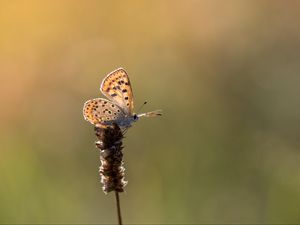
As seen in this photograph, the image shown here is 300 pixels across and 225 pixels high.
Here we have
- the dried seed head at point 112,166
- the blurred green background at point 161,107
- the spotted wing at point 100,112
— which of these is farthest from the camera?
the blurred green background at point 161,107

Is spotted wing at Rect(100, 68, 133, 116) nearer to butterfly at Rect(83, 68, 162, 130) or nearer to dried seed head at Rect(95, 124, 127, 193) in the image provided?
butterfly at Rect(83, 68, 162, 130)

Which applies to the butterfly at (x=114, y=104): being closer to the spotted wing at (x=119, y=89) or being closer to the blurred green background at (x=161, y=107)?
the spotted wing at (x=119, y=89)

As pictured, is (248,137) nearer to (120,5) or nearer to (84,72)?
(84,72)

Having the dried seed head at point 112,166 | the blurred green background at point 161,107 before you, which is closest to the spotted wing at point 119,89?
the dried seed head at point 112,166

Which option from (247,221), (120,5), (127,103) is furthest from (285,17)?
(127,103)

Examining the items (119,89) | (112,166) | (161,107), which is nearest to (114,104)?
(119,89)

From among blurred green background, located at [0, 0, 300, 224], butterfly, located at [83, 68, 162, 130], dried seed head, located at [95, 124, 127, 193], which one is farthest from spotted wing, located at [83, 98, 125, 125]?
blurred green background, located at [0, 0, 300, 224]

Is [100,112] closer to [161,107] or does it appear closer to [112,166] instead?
[112,166]
